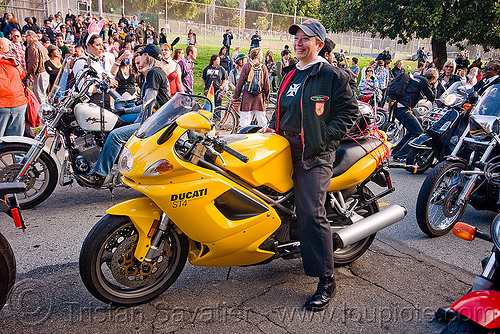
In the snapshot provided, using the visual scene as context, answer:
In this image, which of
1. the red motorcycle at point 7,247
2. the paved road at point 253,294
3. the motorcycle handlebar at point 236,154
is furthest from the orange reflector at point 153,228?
the red motorcycle at point 7,247

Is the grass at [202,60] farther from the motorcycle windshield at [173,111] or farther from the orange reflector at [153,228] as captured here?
the orange reflector at [153,228]

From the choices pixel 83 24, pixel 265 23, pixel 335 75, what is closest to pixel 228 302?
pixel 335 75

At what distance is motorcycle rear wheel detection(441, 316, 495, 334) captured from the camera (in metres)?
2.14

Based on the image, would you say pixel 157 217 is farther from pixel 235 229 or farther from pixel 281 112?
pixel 281 112

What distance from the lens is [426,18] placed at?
1719cm

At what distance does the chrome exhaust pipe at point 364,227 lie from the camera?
11.6 ft

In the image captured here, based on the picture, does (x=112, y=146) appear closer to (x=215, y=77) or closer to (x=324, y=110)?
(x=324, y=110)

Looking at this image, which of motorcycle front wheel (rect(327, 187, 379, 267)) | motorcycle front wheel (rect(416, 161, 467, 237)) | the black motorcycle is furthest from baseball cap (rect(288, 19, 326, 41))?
the black motorcycle

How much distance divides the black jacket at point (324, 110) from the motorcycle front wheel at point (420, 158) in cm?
476

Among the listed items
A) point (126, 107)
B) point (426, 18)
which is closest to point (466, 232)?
point (126, 107)

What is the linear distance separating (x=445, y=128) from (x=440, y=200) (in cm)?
299

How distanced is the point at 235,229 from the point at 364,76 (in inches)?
465

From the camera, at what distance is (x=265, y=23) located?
29.7 metres

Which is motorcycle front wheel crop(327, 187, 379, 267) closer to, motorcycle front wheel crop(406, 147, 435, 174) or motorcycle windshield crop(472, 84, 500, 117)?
motorcycle windshield crop(472, 84, 500, 117)
